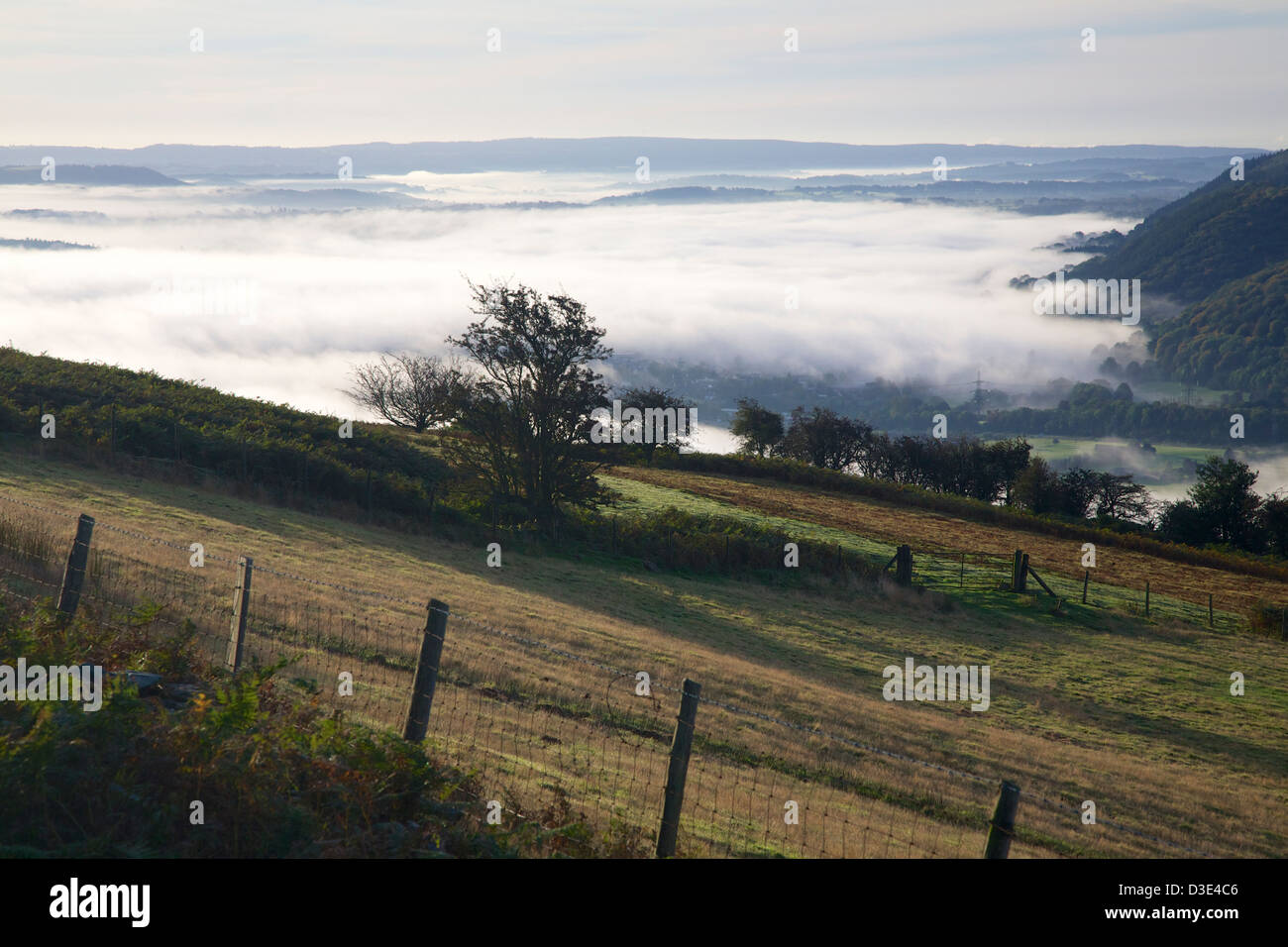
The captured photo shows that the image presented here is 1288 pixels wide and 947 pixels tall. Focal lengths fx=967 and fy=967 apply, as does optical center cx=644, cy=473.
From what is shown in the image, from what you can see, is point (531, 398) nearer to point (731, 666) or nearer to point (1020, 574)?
point (731, 666)

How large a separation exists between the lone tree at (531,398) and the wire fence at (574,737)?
56.7 feet

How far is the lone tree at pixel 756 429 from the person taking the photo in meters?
97.5

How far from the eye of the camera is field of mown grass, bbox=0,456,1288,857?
10.8 metres

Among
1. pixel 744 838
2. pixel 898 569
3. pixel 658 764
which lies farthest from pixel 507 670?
pixel 898 569

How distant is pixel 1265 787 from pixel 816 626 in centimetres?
1196

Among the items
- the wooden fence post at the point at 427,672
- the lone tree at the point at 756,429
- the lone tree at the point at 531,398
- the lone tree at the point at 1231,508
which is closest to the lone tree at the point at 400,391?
the lone tree at the point at 531,398

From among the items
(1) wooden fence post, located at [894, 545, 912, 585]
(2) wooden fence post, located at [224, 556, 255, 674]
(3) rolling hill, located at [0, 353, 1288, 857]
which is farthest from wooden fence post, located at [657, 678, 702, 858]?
(1) wooden fence post, located at [894, 545, 912, 585]

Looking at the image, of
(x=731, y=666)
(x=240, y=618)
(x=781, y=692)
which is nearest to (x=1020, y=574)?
(x=731, y=666)

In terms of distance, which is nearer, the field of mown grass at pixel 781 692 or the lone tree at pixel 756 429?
the field of mown grass at pixel 781 692

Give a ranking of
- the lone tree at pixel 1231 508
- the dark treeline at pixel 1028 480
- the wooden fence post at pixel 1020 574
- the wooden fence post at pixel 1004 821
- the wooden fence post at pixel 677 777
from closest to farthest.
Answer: the wooden fence post at pixel 1004 821 < the wooden fence post at pixel 677 777 < the wooden fence post at pixel 1020 574 < the lone tree at pixel 1231 508 < the dark treeline at pixel 1028 480

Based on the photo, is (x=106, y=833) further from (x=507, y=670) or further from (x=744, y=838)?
(x=507, y=670)

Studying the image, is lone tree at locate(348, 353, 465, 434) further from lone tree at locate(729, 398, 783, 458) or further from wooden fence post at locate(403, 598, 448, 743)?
wooden fence post at locate(403, 598, 448, 743)

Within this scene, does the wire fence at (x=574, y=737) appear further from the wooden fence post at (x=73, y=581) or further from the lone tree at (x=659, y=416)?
the lone tree at (x=659, y=416)

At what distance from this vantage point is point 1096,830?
42.2ft
